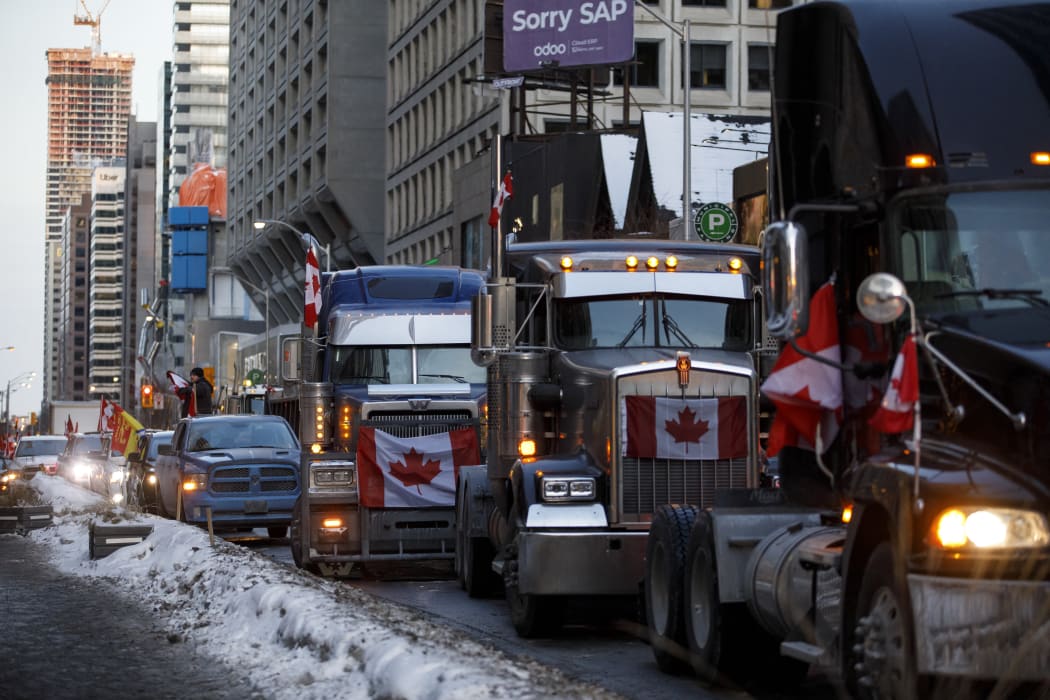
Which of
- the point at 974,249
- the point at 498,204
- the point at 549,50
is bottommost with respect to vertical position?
the point at 974,249

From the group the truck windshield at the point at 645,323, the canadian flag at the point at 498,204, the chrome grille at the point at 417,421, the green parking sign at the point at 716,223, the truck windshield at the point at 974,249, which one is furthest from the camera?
the green parking sign at the point at 716,223

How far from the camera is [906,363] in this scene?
26.7 feet

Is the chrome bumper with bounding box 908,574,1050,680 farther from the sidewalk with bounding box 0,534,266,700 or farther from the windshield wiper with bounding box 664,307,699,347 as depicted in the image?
the windshield wiper with bounding box 664,307,699,347

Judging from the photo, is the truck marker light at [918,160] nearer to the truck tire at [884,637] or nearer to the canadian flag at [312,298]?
the truck tire at [884,637]

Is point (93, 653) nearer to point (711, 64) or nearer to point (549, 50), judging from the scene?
point (549, 50)

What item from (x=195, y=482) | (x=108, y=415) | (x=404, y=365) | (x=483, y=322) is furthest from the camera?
(x=108, y=415)

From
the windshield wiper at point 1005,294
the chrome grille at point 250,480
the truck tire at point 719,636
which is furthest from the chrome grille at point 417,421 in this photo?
the windshield wiper at point 1005,294

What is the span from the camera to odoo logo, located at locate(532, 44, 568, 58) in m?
62.7

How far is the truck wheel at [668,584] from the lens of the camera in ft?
37.5

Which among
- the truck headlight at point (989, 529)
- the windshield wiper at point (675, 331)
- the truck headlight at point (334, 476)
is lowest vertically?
the truck headlight at point (334, 476)

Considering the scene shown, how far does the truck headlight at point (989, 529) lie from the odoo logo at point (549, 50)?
56.1m

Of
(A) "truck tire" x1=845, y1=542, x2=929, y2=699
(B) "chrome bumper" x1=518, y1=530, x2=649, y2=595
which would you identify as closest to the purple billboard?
(B) "chrome bumper" x1=518, y1=530, x2=649, y2=595

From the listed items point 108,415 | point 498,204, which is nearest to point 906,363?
point 498,204

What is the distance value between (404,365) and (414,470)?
1940mm
